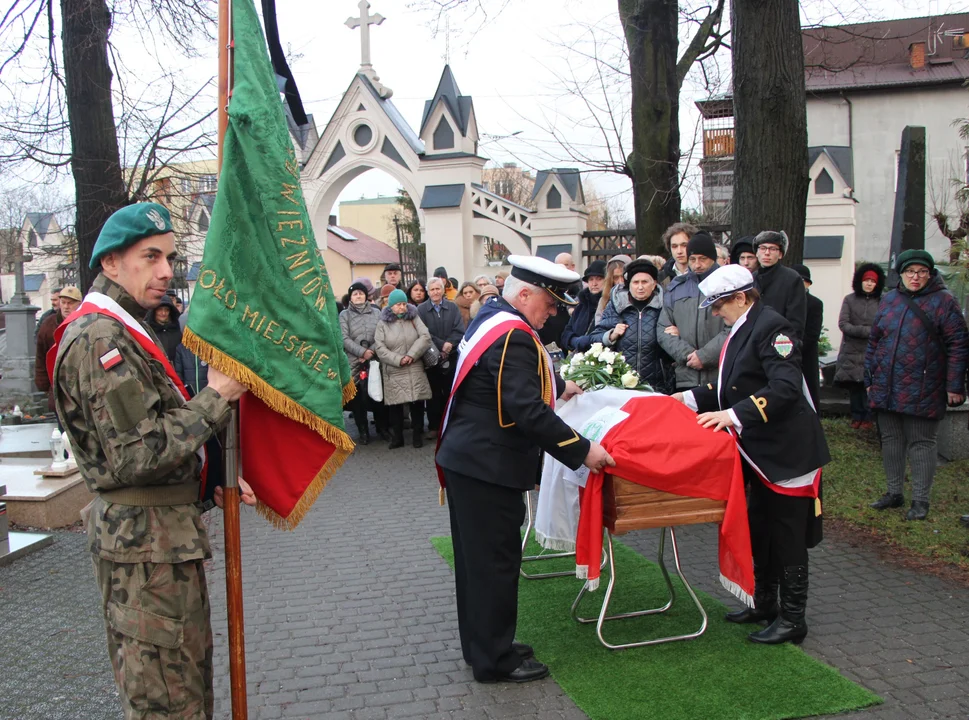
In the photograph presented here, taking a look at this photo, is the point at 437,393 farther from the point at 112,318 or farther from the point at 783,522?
the point at 112,318

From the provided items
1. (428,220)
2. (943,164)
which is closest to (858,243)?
(943,164)

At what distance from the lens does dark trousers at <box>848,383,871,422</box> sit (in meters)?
10.4

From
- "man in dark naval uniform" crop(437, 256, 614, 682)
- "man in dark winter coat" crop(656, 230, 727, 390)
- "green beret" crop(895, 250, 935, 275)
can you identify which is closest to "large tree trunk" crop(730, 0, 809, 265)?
"green beret" crop(895, 250, 935, 275)

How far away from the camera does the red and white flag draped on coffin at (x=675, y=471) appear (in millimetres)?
4387

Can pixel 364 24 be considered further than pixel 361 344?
Yes

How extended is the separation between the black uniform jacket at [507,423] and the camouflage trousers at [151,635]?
5.51ft

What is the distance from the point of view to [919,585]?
5.76 meters

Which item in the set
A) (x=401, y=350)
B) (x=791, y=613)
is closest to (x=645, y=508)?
(x=791, y=613)

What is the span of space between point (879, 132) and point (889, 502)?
33019mm

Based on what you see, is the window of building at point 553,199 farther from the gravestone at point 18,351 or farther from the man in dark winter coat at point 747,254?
the man in dark winter coat at point 747,254

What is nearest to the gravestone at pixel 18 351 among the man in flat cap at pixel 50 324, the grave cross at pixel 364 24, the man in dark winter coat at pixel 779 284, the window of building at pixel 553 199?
the man in flat cap at pixel 50 324

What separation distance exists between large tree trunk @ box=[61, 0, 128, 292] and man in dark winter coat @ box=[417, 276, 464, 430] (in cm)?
390

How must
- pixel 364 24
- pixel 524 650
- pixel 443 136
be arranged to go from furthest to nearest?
pixel 364 24, pixel 443 136, pixel 524 650

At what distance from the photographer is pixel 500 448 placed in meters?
4.35
